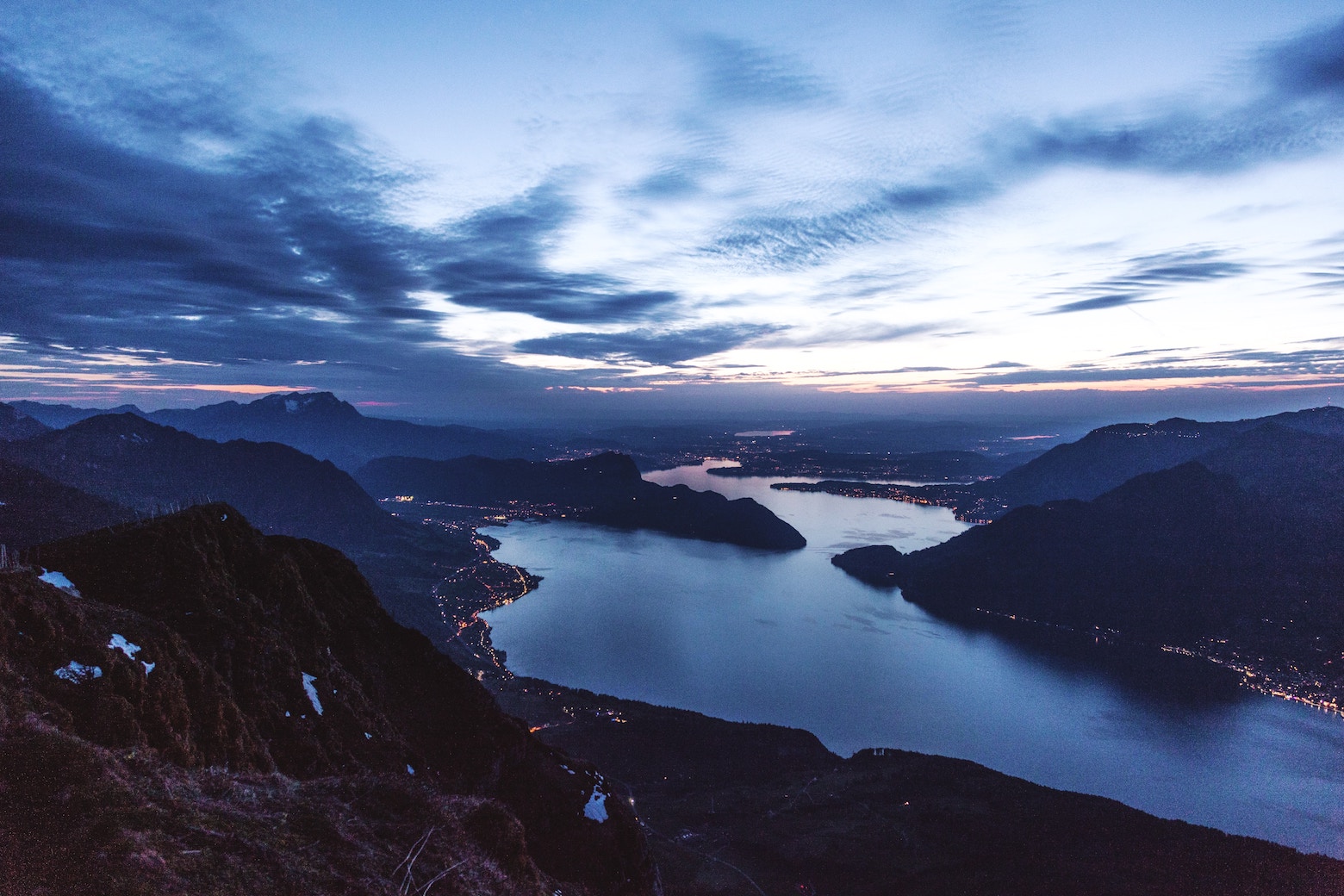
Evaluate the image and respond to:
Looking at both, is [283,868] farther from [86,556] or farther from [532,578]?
[532,578]

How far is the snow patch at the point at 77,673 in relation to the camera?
56.9 ft

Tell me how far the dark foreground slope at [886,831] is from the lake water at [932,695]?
1233 cm

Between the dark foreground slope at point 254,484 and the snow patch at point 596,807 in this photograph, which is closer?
the snow patch at point 596,807

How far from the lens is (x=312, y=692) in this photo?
1161 inches

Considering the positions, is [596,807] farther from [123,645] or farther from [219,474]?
[219,474]

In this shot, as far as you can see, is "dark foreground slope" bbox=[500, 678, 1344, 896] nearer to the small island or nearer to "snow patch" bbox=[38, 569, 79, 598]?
"snow patch" bbox=[38, 569, 79, 598]

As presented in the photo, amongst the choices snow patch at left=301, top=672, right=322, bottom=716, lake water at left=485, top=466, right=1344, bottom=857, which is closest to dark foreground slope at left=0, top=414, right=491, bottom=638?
lake water at left=485, top=466, right=1344, bottom=857

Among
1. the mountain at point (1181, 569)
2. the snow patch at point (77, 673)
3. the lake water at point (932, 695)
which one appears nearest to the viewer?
the snow patch at point (77, 673)

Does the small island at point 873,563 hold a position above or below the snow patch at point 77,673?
below

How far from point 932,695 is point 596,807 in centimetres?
7150

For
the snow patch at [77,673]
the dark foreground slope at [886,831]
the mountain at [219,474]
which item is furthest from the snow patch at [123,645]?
the mountain at [219,474]

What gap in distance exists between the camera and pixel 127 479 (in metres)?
157

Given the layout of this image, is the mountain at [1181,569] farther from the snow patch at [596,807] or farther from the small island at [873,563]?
the snow patch at [596,807]

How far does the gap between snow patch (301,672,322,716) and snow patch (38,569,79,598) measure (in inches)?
389
